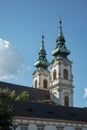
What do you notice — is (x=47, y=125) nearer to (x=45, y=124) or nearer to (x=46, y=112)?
(x=45, y=124)

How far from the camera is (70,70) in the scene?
75312 millimetres

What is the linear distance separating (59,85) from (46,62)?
1355 centimetres

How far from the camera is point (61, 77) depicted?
72.9 meters

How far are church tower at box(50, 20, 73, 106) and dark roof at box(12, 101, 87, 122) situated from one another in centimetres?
2930

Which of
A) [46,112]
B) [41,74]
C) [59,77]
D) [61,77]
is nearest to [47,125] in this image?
[46,112]

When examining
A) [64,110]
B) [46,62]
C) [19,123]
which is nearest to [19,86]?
[46,62]

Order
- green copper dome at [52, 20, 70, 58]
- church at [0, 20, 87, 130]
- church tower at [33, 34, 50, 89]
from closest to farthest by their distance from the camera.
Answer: church at [0, 20, 87, 130], green copper dome at [52, 20, 70, 58], church tower at [33, 34, 50, 89]

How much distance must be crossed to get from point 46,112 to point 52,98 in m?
34.3

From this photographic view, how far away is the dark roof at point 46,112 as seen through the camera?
35.3 metres

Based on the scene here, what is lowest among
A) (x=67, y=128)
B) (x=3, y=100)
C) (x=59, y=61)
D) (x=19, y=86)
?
(x=67, y=128)

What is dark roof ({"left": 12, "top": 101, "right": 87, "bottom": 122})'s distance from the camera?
35306 mm

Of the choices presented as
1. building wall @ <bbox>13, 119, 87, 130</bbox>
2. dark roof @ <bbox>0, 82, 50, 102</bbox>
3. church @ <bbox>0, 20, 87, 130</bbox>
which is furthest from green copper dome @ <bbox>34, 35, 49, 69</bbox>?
building wall @ <bbox>13, 119, 87, 130</bbox>

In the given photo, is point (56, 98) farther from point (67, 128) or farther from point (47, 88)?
point (67, 128)

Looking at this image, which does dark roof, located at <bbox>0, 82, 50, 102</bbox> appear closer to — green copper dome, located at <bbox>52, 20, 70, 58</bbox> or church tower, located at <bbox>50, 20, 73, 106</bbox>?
church tower, located at <bbox>50, 20, 73, 106</bbox>
